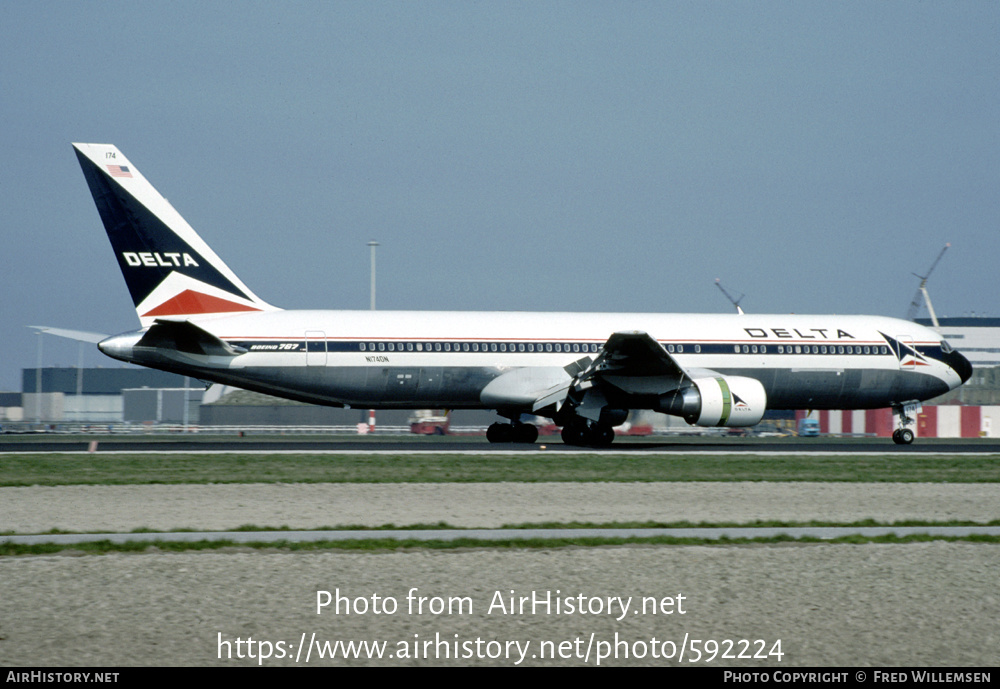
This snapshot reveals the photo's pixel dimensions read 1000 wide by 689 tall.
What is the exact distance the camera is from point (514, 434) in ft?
118

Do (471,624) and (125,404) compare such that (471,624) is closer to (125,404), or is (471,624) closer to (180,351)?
(180,351)

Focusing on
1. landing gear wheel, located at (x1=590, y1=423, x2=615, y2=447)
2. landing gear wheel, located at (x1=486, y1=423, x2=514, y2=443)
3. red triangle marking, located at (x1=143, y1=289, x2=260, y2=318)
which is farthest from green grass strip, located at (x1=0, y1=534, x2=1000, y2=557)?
landing gear wheel, located at (x1=486, y1=423, x2=514, y2=443)

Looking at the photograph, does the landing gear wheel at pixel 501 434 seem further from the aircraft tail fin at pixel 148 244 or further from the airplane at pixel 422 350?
the aircraft tail fin at pixel 148 244

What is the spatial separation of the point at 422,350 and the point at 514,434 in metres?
5.26

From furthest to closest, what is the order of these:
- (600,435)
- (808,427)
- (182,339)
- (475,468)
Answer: (808,427) → (600,435) → (182,339) → (475,468)

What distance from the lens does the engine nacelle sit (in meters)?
30.3

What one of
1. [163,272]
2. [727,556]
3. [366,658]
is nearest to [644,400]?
[163,272]

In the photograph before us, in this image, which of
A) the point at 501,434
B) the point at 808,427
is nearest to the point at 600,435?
the point at 501,434

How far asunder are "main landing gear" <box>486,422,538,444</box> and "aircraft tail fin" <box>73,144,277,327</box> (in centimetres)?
968

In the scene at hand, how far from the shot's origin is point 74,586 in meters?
9.93

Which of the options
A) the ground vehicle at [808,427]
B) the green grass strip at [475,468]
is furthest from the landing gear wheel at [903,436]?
the ground vehicle at [808,427]

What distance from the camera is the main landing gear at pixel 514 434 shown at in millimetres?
35844

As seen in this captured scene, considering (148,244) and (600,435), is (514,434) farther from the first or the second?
(148,244)

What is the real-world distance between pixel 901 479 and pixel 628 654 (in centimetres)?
1571
